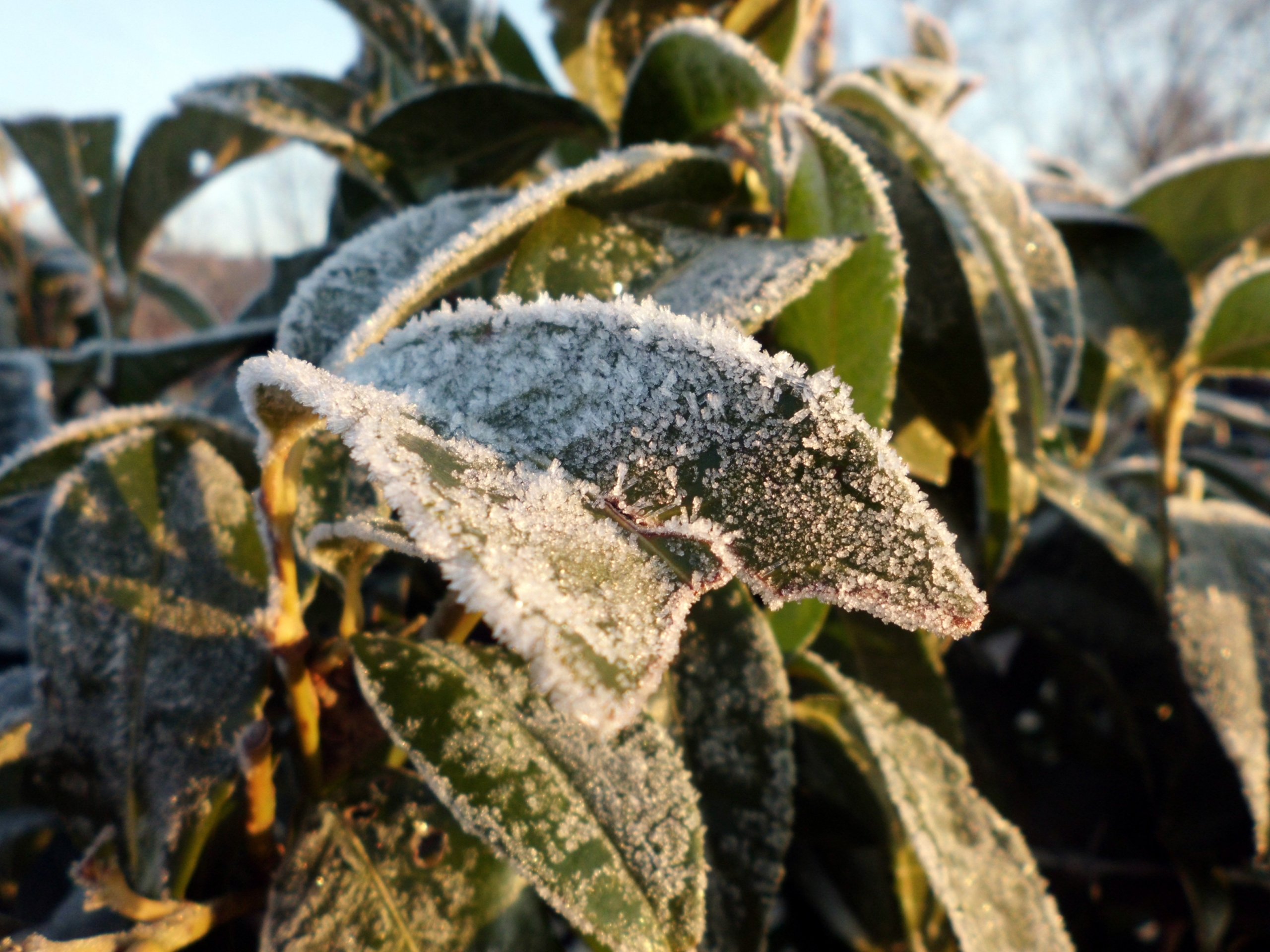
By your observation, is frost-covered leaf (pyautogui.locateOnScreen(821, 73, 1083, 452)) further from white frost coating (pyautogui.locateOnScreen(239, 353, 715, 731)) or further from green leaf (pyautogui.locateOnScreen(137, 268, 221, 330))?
green leaf (pyautogui.locateOnScreen(137, 268, 221, 330))

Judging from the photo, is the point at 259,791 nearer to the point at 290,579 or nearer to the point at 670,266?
the point at 290,579

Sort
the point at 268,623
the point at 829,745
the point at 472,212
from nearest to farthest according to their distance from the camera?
the point at 268,623 < the point at 472,212 < the point at 829,745

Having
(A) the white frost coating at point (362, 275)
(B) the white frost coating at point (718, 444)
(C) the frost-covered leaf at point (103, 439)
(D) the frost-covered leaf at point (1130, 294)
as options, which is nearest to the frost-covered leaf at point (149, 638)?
(C) the frost-covered leaf at point (103, 439)

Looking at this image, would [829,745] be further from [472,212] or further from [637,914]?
[472,212]

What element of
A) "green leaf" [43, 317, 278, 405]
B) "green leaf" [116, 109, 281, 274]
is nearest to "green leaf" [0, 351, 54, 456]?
"green leaf" [43, 317, 278, 405]

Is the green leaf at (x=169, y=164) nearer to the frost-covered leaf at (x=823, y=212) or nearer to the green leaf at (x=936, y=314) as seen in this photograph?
the frost-covered leaf at (x=823, y=212)

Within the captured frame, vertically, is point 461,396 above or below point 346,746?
above

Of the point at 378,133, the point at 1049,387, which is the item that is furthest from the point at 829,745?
the point at 378,133
